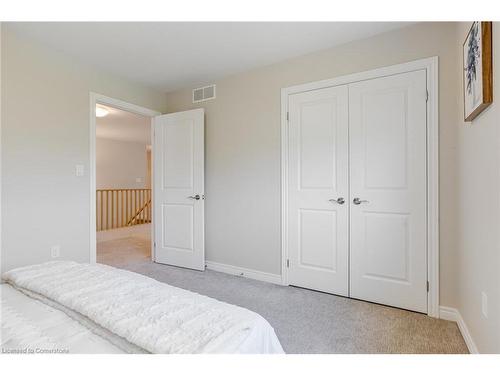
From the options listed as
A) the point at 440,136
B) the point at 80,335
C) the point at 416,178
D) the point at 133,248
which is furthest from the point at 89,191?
the point at 440,136

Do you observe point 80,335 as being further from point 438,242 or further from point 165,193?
point 165,193

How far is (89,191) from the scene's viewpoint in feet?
9.37

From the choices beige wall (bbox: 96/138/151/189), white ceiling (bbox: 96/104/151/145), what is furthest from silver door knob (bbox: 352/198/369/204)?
beige wall (bbox: 96/138/151/189)

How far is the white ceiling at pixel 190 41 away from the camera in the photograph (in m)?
2.22

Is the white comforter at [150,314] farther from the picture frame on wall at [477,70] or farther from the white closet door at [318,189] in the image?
the white closet door at [318,189]

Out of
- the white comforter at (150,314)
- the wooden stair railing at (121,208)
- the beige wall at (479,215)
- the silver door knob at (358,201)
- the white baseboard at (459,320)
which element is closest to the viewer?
the white comforter at (150,314)

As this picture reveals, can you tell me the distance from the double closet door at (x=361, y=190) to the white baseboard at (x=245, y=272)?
0.22m

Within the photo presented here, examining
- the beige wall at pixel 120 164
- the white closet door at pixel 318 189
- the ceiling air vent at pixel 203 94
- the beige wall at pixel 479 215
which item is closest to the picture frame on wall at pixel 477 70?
the beige wall at pixel 479 215

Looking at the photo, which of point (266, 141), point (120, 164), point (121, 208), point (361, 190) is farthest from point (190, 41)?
point (120, 164)

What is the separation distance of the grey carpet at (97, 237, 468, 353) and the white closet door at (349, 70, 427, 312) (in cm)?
22

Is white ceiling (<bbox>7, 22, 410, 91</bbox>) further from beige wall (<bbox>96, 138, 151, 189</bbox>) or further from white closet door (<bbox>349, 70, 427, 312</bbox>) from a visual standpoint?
beige wall (<bbox>96, 138, 151, 189</bbox>)

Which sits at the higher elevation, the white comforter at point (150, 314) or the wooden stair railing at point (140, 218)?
the white comforter at point (150, 314)

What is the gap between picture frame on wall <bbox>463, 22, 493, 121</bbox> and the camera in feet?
4.38
